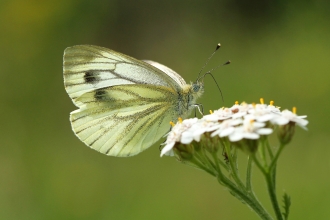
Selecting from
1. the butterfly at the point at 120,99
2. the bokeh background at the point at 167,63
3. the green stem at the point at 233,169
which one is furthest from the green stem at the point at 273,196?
the bokeh background at the point at 167,63

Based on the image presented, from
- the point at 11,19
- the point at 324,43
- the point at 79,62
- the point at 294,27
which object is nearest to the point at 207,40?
the point at 294,27

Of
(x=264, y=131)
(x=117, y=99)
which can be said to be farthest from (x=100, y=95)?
(x=264, y=131)

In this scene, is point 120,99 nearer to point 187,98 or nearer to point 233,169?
point 187,98

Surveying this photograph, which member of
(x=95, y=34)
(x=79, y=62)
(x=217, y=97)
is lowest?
(x=79, y=62)

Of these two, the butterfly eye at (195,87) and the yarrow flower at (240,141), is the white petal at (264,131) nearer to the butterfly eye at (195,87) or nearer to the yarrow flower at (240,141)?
the yarrow flower at (240,141)

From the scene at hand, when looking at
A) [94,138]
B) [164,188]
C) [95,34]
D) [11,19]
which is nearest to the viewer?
[94,138]

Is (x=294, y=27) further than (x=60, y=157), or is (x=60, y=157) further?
(x=294, y=27)

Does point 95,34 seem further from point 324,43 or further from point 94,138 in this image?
point 94,138
